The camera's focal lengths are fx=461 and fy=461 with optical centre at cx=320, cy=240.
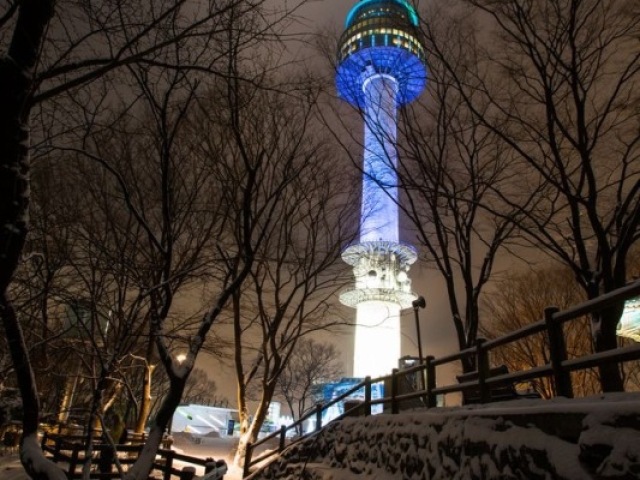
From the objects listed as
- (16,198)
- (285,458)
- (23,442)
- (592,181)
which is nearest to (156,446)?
(23,442)

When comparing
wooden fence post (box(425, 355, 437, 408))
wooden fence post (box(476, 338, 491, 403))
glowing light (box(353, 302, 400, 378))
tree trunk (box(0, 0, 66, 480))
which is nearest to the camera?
tree trunk (box(0, 0, 66, 480))

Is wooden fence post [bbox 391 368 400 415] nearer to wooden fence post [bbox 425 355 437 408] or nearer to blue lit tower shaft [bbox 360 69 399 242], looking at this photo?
wooden fence post [bbox 425 355 437 408]

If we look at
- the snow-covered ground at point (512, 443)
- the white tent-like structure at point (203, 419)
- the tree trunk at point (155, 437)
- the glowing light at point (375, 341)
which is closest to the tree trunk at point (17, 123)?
the tree trunk at point (155, 437)

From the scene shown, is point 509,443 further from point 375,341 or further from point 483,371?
point 375,341

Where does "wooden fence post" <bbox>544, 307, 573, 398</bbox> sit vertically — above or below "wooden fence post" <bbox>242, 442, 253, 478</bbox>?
above

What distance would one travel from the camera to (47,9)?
11.1 ft

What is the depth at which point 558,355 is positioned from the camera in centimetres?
461

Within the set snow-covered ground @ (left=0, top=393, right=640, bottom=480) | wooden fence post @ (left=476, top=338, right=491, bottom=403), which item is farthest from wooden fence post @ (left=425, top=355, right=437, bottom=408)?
wooden fence post @ (left=476, top=338, right=491, bottom=403)

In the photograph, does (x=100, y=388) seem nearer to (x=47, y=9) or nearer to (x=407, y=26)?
(x=47, y=9)

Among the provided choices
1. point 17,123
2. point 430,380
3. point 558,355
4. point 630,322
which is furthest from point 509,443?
point 630,322

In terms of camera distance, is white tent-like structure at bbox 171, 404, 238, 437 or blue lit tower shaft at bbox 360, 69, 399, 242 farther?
white tent-like structure at bbox 171, 404, 238, 437

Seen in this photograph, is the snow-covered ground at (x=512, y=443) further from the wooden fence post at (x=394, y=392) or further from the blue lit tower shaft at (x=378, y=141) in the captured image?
the blue lit tower shaft at (x=378, y=141)

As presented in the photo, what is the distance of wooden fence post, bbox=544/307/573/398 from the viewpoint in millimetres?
4512

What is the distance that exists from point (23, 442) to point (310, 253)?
1067 centimetres
